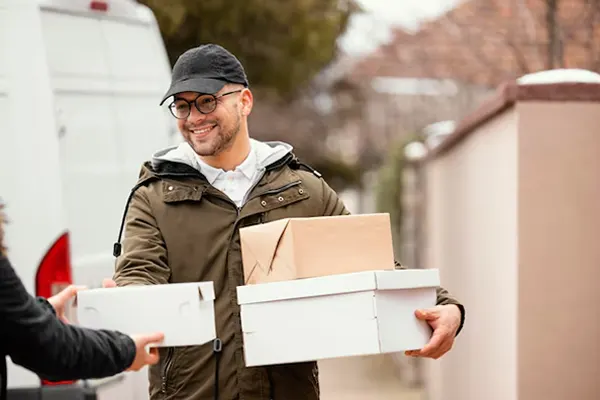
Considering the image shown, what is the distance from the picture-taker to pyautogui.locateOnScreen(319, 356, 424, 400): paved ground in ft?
39.1

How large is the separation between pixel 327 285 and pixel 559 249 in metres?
1.68

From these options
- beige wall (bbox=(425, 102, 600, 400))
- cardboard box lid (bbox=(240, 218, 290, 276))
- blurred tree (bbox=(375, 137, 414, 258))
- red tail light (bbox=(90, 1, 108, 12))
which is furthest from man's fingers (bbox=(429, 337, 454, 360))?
blurred tree (bbox=(375, 137, 414, 258))

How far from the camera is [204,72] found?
4.08m

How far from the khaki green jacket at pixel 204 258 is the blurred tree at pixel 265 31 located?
20.3 feet

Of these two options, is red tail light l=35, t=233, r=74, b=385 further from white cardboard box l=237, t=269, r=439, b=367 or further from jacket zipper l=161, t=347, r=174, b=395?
white cardboard box l=237, t=269, r=439, b=367

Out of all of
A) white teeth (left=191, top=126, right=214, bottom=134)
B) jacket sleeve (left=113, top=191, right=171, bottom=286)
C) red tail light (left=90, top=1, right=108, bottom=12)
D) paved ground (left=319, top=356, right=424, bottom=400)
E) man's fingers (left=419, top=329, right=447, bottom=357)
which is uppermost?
red tail light (left=90, top=1, right=108, bottom=12)

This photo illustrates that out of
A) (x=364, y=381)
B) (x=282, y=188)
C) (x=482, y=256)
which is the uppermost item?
Answer: (x=282, y=188)

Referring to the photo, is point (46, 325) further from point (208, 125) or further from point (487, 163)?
point (487, 163)

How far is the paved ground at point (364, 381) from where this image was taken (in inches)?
470

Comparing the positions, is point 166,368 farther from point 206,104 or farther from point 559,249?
point 559,249

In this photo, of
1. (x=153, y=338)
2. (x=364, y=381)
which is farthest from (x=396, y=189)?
(x=153, y=338)

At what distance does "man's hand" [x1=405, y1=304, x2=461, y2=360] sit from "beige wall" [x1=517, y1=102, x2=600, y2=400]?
4.41 feet

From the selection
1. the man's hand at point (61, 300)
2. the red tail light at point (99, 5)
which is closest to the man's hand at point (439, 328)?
the man's hand at point (61, 300)

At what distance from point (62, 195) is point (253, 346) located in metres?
2.00
